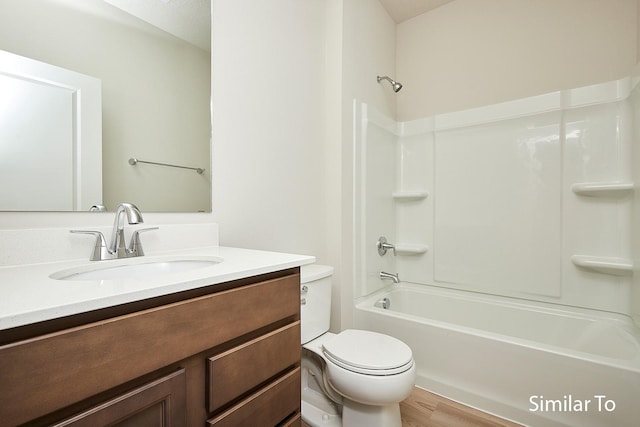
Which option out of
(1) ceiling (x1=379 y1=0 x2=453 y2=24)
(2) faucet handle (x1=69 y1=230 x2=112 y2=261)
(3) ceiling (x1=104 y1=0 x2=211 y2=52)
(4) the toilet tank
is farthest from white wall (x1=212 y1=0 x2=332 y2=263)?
(1) ceiling (x1=379 y1=0 x2=453 y2=24)

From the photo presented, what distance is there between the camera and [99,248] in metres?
0.94

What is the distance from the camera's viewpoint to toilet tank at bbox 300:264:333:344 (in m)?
1.43

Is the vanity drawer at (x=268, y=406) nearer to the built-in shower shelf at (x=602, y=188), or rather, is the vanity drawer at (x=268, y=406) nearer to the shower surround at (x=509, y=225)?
the shower surround at (x=509, y=225)

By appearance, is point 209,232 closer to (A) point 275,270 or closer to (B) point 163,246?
(B) point 163,246

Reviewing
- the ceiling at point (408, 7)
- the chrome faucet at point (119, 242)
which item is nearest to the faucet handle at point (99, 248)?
the chrome faucet at point (119, 242)

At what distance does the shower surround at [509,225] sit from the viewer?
159 centimetres

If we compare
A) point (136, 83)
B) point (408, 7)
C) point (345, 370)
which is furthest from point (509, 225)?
point (136, 83)

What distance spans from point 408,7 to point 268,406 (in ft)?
9.36

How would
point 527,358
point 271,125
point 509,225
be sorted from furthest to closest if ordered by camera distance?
point 509,225
point 271,125
point 527,358

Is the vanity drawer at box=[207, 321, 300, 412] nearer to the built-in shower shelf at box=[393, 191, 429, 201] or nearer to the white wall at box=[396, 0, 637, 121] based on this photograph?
the built-in shower shelf at box=[393, 191, 429, 201]

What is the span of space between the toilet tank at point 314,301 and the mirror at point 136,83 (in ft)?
2.01

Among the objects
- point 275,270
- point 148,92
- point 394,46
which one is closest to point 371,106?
point 394,46

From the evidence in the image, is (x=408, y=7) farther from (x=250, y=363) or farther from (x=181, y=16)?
(x=250, y=363)

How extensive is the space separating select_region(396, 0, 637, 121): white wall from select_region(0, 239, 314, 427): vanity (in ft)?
7.06
